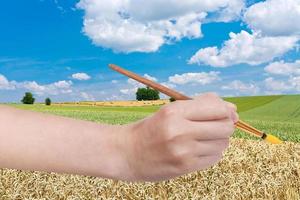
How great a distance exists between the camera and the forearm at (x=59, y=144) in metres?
1.43

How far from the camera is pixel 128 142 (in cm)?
137

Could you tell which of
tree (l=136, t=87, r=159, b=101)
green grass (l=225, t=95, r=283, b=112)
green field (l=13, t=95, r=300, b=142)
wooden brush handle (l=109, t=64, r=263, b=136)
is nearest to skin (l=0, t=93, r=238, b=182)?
wooden brush handle (l=109, t=64, r=263, b=136)

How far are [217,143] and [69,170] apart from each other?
0.42m

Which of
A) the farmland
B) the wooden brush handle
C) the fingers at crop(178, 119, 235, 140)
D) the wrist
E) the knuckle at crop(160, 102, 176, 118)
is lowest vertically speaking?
the farmland

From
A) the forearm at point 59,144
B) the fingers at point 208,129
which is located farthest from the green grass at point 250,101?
the fingers at point 208,129

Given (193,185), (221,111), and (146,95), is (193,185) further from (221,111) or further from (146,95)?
(146,95)

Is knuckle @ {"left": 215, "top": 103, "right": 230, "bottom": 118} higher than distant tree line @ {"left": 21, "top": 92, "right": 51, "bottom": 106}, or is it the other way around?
distant tree line @ {"left": 21, "top": 92, "right": 51, "bottom": 106}

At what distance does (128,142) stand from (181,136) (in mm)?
168

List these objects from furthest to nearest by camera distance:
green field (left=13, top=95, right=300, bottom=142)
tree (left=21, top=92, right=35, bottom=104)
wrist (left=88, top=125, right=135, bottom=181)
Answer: tree (left=21, top=92, right=35, bottom=104), green field (left=13, top=95, right=300, bottom=142), wrist (left=88, top=125, right=135, bottom=181)

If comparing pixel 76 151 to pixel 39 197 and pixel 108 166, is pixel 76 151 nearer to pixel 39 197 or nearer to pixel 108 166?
pixel 108 166

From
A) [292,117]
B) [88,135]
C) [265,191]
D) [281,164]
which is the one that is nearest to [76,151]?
[88,135]

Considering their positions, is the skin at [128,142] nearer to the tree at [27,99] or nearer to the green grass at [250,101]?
the green grass at [250,101]

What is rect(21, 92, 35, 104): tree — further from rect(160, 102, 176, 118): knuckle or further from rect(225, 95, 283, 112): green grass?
rect(160, 102, 176, 118): knuckle

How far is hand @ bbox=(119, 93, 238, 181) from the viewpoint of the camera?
1247mm
